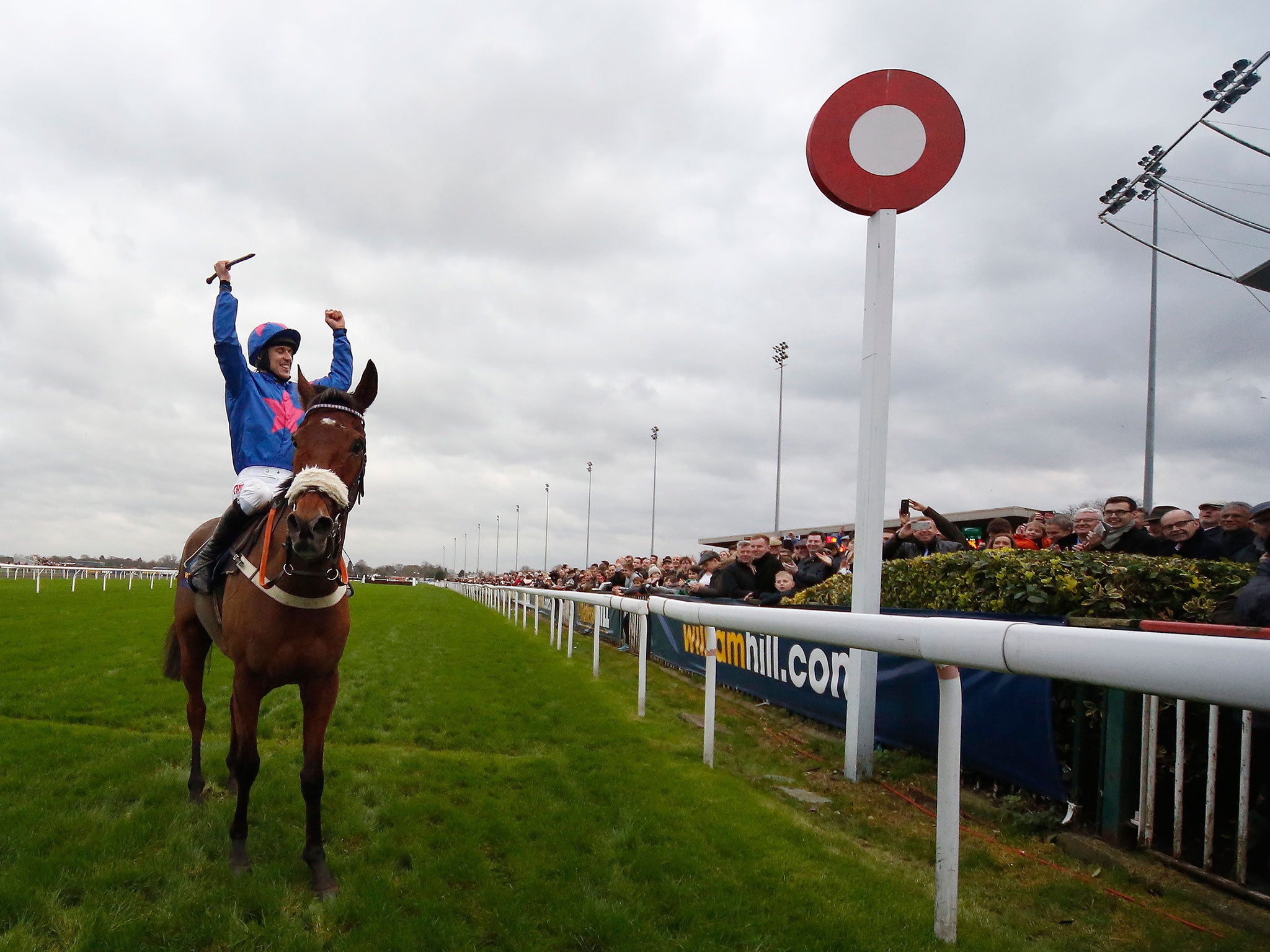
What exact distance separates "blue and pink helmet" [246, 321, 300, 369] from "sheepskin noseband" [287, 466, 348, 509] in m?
1.50

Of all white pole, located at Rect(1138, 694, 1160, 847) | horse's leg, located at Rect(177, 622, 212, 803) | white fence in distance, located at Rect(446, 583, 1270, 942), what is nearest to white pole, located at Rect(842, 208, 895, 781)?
white fence in distance, located at Rect(446, 583, 1270, 942)

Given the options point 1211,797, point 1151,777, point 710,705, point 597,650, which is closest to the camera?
point 1211,797

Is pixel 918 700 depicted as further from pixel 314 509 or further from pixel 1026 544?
pixel 314 509

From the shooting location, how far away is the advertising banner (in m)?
4.13

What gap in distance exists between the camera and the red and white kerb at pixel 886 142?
17.9ft

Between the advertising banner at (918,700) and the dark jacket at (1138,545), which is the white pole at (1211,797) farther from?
the dark jacket at (1138,545)

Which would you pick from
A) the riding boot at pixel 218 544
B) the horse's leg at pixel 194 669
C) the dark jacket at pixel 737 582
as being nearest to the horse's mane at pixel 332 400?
the riding boot at pixel 218 544

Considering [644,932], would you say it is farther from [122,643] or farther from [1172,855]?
[122,643]

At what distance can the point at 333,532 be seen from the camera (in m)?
2.91

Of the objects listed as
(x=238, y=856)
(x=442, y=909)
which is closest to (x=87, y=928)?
(x=238, y=856)

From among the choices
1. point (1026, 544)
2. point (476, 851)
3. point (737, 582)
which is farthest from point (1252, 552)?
point (476, 851)

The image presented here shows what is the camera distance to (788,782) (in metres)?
5.06

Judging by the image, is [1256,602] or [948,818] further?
[1256,602]

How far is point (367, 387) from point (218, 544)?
123 cm
